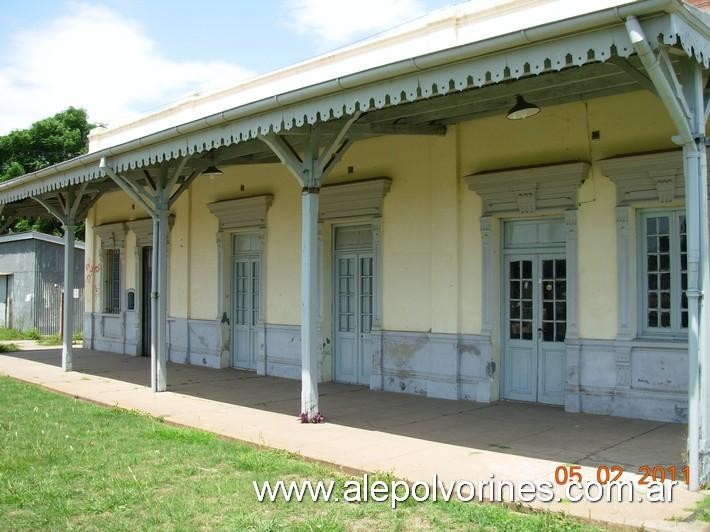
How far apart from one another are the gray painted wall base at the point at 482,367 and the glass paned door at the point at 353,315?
307mm

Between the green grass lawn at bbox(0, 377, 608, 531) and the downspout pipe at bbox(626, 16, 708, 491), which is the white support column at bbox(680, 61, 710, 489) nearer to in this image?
the downspout pipe at bbox(626, 16, 708, 491)

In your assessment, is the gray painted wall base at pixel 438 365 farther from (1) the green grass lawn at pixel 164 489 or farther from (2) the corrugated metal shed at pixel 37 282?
(2) the corrugated metal shed at pixel 37 282

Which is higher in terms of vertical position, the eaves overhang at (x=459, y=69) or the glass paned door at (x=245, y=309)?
the eaves overhang at (x=459, y=69)

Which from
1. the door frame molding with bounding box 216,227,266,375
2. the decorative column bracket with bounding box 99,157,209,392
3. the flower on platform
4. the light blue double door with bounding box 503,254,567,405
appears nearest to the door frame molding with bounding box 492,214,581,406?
the light blue double door with bounding box 503,254,567,405

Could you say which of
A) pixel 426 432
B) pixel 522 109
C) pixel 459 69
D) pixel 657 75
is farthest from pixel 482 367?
pixel 657 75

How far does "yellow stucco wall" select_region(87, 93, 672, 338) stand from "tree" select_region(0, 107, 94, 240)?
19.6m

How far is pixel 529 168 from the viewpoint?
8.18 m

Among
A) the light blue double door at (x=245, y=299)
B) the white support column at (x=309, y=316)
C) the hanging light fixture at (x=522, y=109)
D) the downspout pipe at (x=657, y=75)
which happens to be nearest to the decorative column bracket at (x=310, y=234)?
the white support column at (x=309, y=316)

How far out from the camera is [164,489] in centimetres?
512

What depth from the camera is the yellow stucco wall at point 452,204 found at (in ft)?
25.2

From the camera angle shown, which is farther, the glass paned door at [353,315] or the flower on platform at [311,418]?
the glass paned door at [353,315]

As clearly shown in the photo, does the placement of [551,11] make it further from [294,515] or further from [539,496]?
[294,515]

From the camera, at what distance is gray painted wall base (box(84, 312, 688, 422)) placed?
725cm

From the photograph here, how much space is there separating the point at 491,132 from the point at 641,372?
10.9 feet
